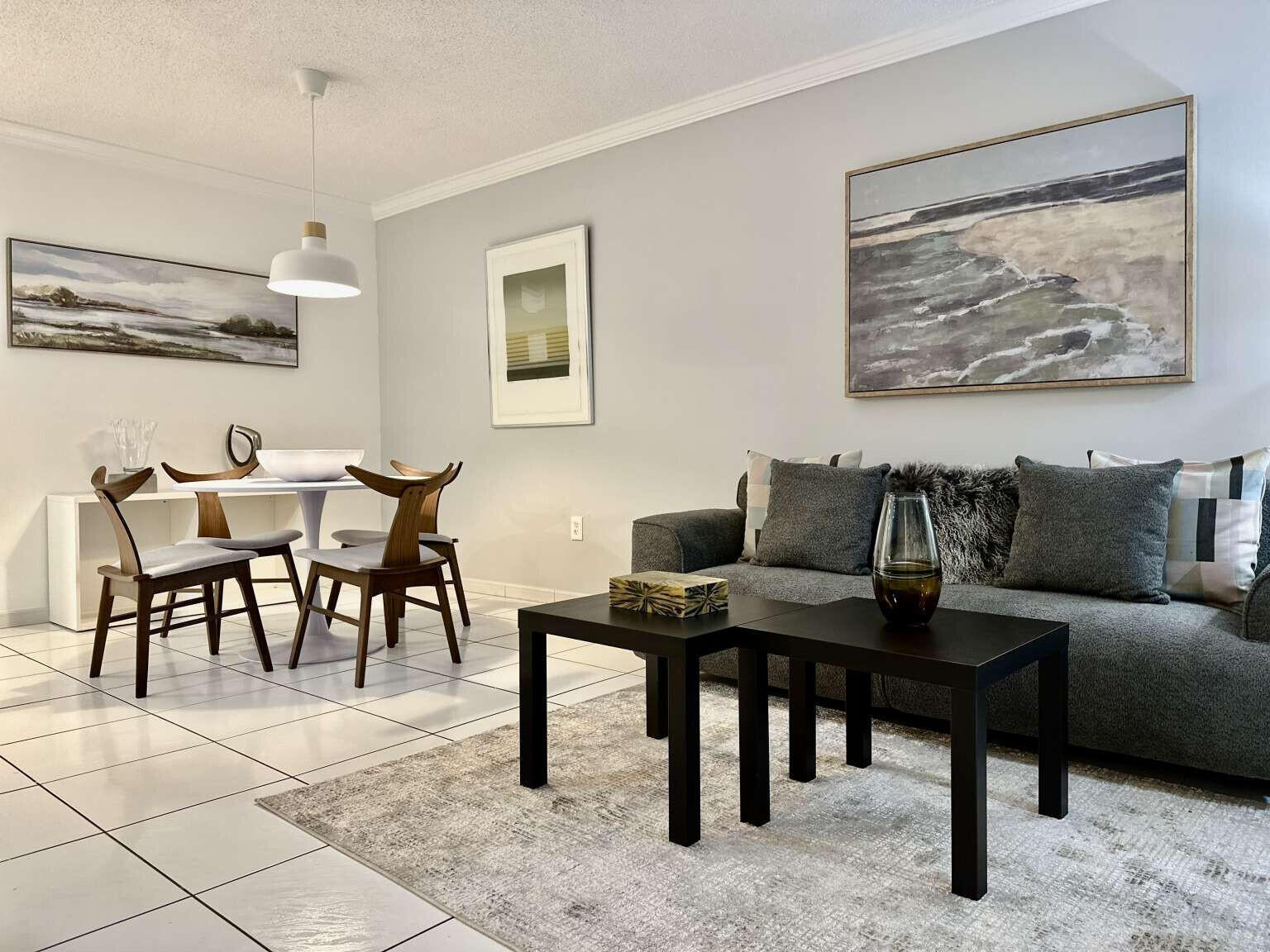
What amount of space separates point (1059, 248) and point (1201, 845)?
79.8 inches

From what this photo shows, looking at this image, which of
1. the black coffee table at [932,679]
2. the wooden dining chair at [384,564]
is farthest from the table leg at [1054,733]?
the wooden dining chair at [384,564]

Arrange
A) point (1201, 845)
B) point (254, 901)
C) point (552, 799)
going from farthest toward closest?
point (552, 799)
point (1201, 845)
point (254, 901)

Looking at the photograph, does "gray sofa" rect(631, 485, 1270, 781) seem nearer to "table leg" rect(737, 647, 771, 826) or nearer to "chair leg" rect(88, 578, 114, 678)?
"table leg" rect(737, 647, 771, 826)

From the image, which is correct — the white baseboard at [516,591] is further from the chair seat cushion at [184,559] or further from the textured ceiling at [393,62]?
the textured ceiling at [393,62]

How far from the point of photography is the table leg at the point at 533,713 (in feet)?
7.22

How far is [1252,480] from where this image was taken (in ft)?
8.16

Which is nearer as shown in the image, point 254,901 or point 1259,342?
point 254,901

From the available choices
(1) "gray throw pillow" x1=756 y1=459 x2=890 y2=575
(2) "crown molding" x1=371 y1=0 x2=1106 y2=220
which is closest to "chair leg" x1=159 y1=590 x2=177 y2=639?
(1) "gray throw pillow" x1=756 y1=459 x2=890 y2=575

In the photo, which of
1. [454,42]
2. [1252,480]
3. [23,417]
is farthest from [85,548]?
[1252,480]

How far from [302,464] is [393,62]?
5.54 ft

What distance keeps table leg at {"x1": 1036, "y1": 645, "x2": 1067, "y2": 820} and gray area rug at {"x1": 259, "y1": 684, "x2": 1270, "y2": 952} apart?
4cm

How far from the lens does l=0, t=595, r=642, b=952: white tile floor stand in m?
1.58

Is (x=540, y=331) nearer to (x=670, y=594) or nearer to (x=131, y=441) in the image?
(x=131, y=441)

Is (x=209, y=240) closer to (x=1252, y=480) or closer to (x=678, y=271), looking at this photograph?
(x=678, y=271)
